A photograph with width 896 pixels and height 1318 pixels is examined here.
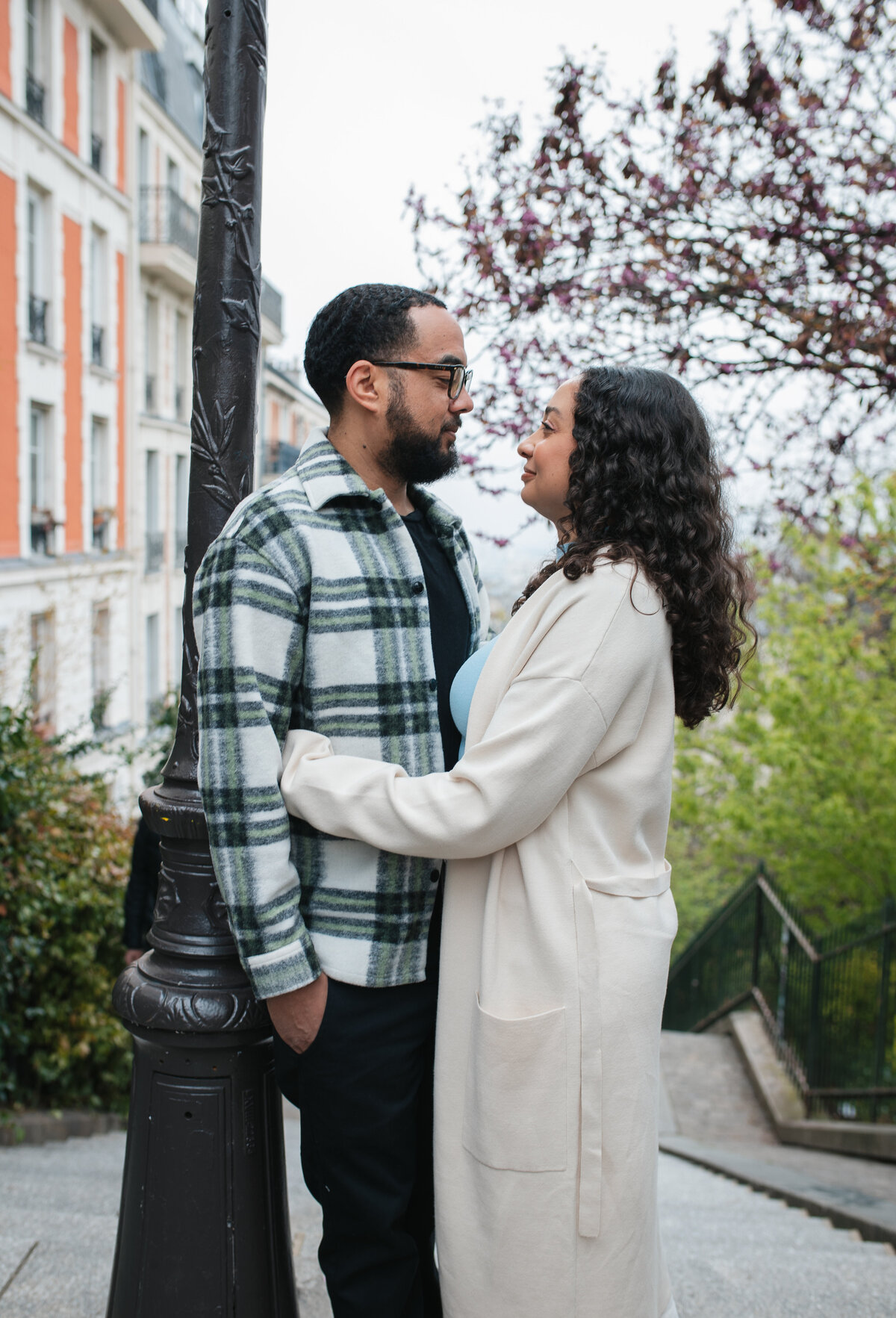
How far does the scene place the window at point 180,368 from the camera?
69.5 feet

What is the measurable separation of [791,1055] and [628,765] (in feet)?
26.9

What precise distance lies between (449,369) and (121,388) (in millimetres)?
17348

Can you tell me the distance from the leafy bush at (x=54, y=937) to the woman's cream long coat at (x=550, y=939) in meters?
3.63

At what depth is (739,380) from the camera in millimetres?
Answer: 4941

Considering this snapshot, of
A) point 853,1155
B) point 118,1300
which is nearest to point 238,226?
point 118,1300

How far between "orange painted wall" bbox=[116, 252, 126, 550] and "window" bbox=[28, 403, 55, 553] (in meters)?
2.01

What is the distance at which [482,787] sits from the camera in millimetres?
1801

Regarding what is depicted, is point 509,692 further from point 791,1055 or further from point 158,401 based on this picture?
point 158,401

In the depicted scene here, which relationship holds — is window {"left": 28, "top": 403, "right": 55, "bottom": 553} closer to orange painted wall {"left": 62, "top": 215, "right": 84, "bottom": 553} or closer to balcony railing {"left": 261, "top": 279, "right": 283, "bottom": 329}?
orange painted wall {"left": 62, "top": 215, "right": 84, "bottom": 553}

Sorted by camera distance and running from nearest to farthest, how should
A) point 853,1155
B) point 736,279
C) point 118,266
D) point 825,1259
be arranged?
point 825,1259, point 736,279, point 853,1155, point 118,266

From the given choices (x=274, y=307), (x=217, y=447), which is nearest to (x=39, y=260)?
(x=274, y=307)

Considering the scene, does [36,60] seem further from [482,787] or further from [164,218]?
[482,787]

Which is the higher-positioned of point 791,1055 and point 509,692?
point 509,692

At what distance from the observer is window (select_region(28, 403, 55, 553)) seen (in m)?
15.1
